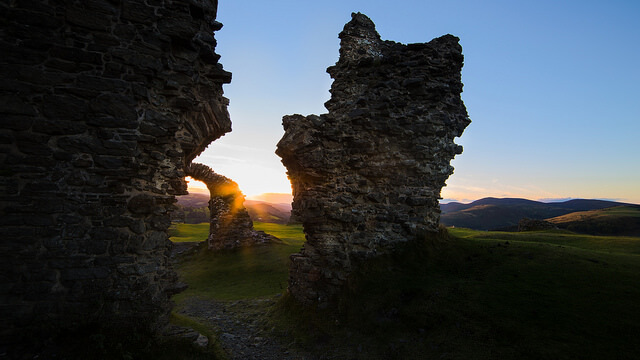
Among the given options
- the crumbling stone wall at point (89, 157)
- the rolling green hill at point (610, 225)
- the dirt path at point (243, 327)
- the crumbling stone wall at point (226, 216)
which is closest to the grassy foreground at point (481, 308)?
the dirt path at point (243, 327)

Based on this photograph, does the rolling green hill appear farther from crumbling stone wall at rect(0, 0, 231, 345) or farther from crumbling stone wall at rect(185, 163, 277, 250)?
crumbling stone wall at rect(0, 0, 231, 345)

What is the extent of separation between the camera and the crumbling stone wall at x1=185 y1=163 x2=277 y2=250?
17.6m

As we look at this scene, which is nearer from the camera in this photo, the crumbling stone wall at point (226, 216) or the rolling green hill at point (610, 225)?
the crumbling stone wall at point (226, 216)

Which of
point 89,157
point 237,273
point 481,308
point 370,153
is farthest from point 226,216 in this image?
point 481,308

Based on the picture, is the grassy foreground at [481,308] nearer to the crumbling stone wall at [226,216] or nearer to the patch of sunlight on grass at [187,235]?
the crumbling stone wall at [226,216]

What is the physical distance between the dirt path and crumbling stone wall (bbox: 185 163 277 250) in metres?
6.12

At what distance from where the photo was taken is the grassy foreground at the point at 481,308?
580 cm

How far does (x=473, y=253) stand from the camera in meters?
9.70

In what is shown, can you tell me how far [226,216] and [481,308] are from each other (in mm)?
14280

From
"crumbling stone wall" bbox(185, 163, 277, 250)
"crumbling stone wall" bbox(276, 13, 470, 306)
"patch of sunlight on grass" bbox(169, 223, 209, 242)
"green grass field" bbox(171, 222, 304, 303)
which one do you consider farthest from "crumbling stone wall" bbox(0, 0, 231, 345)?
"patch of sunlight on grass" bbox(169, 223, 209, 242)

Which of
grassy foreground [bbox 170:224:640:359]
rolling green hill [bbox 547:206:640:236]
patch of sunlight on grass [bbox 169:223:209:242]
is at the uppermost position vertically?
rolling green hill [bbox 547:206:640:236]

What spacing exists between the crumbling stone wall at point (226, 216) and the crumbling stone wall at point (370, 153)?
28.4 ft

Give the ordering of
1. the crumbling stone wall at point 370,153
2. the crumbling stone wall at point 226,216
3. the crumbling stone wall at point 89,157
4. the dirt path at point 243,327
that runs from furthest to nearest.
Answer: the crumbling stone wall at point 226,216 < the crumbling stone wall at point 370,153 < the dirt path at point 243,327 < the crumbling stone wall at point 89,157

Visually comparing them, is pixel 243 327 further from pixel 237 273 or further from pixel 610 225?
pixel 610 225
